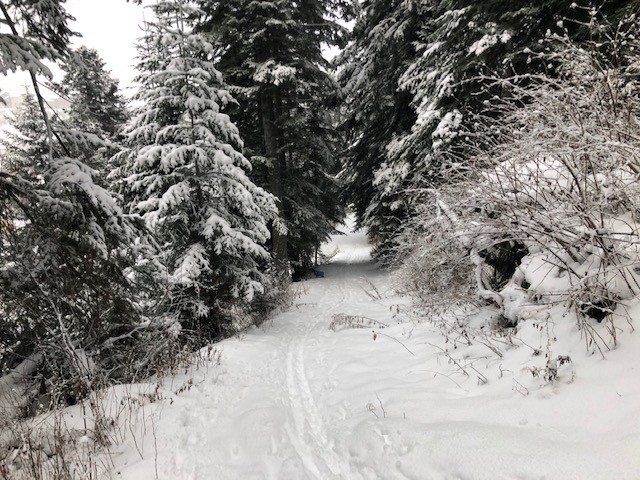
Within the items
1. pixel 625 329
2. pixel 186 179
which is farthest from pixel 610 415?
pixel 186 179

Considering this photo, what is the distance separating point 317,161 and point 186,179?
31.5 ft

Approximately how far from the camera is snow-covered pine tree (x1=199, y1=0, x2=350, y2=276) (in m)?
12.0

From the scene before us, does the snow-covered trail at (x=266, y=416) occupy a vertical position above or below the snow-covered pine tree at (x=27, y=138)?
below

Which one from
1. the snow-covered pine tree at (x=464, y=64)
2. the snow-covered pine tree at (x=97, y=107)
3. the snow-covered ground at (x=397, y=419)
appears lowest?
the snow-covered ground at (x=397, y=419)

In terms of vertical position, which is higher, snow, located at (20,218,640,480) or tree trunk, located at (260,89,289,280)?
tree trunk, located at (260,89,289,280)

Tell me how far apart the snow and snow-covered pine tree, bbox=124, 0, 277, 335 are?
211cm

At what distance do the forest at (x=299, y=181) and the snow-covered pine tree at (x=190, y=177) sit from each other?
0.06 metres

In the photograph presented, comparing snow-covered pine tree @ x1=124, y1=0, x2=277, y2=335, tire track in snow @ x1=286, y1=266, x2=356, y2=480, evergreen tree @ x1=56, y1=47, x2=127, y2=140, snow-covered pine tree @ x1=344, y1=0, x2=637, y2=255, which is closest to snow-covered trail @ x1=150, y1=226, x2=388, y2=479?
tire track in snow @ x1=286, y1=266, x2=356, y2=480

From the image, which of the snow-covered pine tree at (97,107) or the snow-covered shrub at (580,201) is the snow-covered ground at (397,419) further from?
the snow-covered pine tree at (97,107)

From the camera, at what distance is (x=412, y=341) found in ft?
21.0

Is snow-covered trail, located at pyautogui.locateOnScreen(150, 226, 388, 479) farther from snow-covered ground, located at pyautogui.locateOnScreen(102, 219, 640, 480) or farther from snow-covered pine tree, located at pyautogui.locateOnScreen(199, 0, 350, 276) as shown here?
snow-covered pine tree, located at pyautogui.locateOnScreen(199, 0, 350, 276)

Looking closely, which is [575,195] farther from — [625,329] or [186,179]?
[186,179]

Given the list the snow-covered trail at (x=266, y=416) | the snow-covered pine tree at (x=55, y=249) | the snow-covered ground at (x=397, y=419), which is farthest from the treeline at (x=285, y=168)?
the snow-covered trail at (x=266, y=416)

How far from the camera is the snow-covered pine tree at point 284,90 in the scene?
12.0 metres
